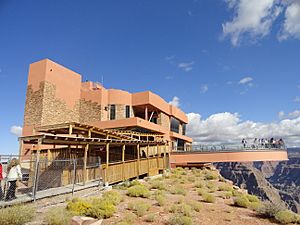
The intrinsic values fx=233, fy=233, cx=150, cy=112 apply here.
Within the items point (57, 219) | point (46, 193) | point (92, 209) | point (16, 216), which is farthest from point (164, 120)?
point (16, 216)

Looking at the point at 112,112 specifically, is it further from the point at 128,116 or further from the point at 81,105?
the point at 81,105

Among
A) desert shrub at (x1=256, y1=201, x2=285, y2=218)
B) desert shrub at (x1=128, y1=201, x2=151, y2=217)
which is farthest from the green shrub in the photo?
desert shrub at (x1=256, y1=201, x2=285, y2=218)

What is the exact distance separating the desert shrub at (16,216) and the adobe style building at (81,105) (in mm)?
17712

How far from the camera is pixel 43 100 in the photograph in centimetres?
2561

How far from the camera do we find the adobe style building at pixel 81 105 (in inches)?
1025

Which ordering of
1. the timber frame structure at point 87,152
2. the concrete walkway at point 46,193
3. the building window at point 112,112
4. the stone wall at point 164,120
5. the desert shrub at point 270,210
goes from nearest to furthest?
the concrete walkway at point 46,193 < the desert shrub at point 270,210 < the timber frame structure at point 87,152 < the building window at point 112,112 < the stone wall at point 164,120

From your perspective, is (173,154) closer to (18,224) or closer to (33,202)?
(33,202)

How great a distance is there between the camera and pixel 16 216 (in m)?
Answer: 6.59

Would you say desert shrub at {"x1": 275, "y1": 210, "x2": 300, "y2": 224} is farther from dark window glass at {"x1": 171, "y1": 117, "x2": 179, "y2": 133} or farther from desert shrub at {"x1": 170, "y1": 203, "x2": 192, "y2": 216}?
dark window glass at {"x1": 171, "y1": 117, "x2": 179, "y2": 133}

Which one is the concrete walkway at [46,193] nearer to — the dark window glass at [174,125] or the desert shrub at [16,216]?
the desert shrub at [16,216]

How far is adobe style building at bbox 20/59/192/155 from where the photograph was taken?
26.0 meters

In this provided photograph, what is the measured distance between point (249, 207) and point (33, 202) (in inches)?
364

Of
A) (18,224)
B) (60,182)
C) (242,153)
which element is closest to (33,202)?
(18,224)

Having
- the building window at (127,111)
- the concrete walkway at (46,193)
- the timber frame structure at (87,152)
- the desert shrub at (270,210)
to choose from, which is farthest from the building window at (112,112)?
the desert shrub at (270,210)
